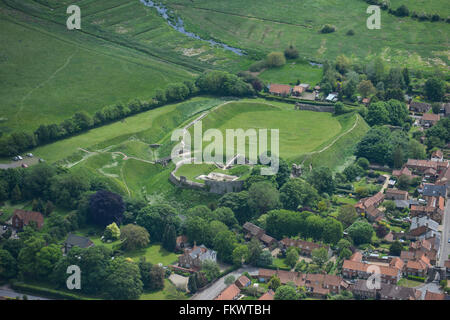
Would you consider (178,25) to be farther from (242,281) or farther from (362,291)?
(362,291)

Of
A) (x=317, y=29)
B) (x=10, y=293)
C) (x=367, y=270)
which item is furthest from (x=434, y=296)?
(x=317, y=29)

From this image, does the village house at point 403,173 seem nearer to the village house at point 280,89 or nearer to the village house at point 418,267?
the village house at point 418,267

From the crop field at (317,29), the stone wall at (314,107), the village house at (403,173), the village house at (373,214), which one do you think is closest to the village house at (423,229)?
the village house at (373,214)

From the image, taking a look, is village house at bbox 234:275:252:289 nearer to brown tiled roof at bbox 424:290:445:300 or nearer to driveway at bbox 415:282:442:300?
driveway at bbox 415:282:442:300

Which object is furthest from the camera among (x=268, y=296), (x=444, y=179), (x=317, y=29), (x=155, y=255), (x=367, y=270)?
(x=317, y=29)
